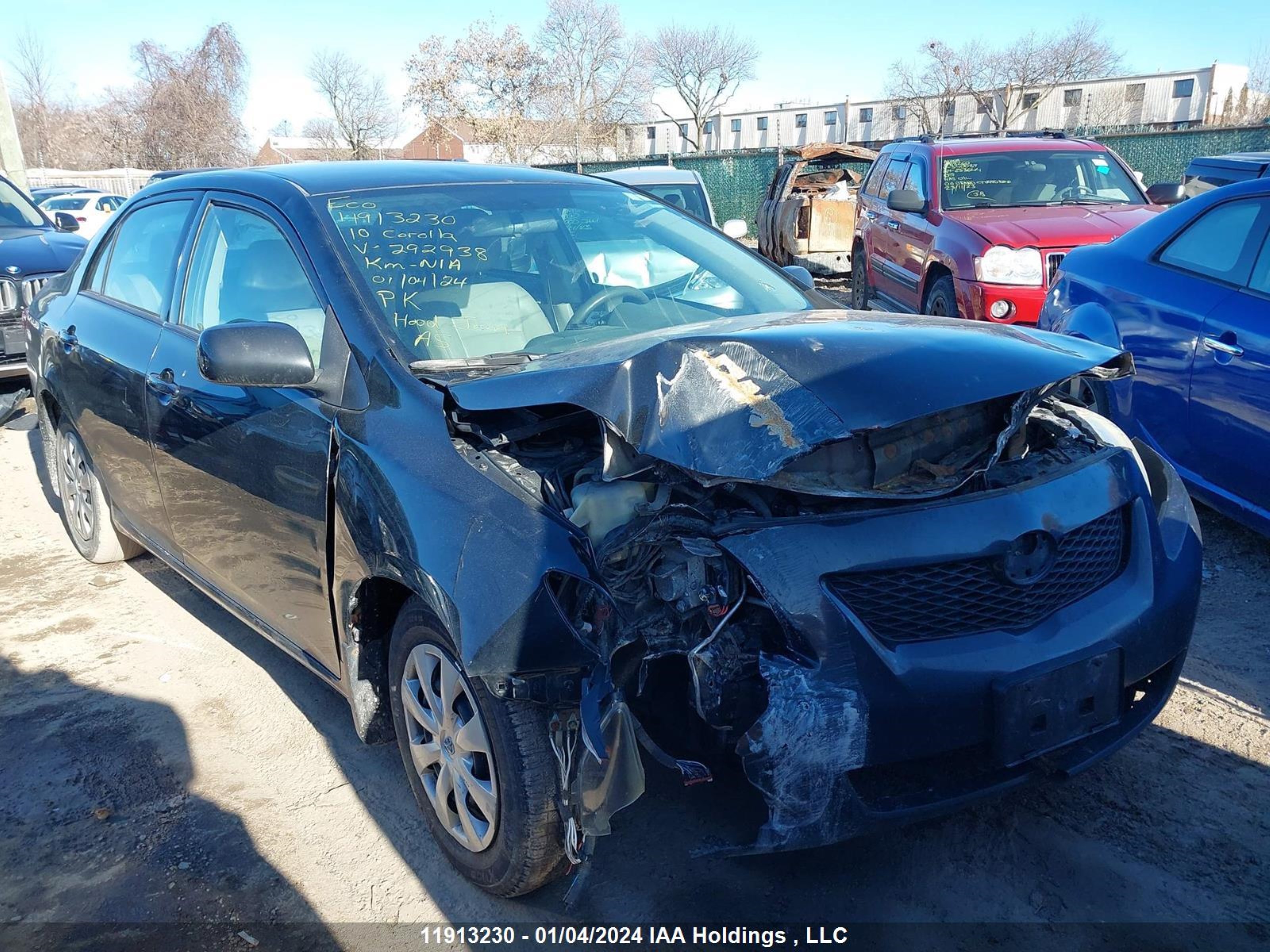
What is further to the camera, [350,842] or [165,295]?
[165,295]

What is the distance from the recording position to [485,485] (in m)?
2.35

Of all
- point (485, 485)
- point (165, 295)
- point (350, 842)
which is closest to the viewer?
point (485, 485)

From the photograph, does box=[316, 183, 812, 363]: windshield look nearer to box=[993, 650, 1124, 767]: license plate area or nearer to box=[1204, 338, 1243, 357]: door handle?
box=[993, 650, 1124, 767]: license plate area

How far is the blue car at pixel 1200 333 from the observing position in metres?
4.01

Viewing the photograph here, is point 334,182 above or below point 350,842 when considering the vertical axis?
above

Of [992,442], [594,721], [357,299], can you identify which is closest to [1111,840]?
[992,442]

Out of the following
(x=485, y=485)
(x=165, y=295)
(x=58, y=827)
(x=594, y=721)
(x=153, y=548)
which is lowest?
(x=58, y=827)

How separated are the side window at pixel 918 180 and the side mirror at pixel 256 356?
21.7 feet

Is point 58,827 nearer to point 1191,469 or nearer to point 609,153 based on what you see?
point 1191,469

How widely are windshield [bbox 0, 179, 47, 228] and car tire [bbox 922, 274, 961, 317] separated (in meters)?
8.24

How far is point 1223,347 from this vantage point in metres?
4.13

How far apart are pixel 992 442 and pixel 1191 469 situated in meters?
2.40

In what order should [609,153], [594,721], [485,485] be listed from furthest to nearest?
[609,153]
[485,485]
[594,721]

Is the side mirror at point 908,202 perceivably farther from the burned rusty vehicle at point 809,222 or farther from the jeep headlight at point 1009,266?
the burned rusty vehicle at point 809,222
